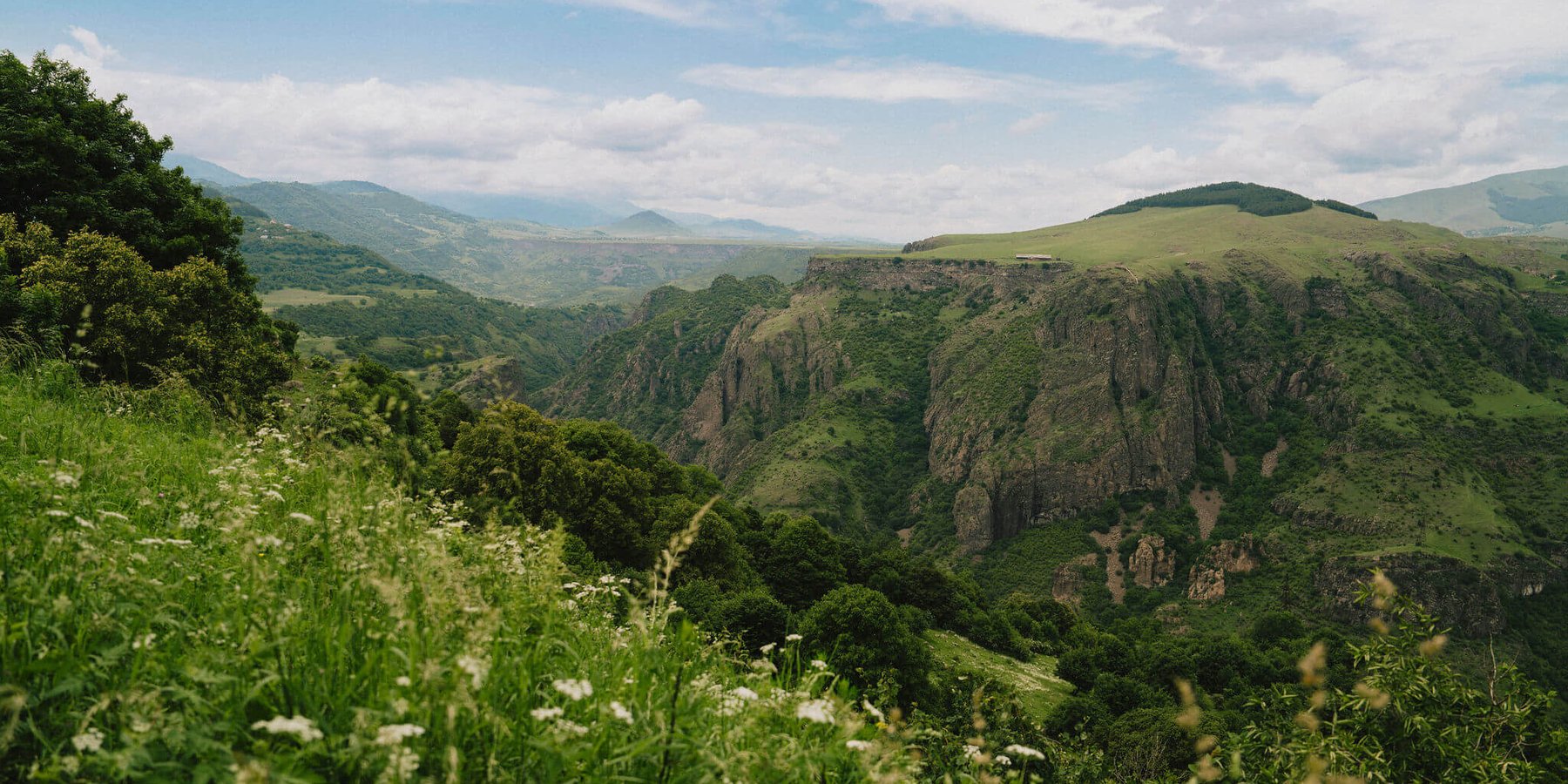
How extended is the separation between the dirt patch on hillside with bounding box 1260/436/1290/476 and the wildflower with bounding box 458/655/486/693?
16983 centimetres

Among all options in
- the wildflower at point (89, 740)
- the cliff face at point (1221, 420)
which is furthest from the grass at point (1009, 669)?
the cliff face at point (1221, 420)

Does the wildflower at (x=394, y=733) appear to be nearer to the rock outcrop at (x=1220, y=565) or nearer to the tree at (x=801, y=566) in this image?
the tree at (x=801, y=566)

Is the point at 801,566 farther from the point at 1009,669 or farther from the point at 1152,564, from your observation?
the point at 1152,564

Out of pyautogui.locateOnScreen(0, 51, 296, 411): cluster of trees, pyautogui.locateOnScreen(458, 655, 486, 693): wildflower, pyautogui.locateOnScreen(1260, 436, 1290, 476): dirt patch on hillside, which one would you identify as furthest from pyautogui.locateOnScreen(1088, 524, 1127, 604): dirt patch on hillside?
pyautogui.locateOnScreen(458, 655, 486, 693): wildflower

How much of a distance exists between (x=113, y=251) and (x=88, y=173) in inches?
348

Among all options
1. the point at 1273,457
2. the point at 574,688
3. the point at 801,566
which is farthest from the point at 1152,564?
the point at 574,688

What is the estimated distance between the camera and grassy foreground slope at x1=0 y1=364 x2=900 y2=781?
3104 mm

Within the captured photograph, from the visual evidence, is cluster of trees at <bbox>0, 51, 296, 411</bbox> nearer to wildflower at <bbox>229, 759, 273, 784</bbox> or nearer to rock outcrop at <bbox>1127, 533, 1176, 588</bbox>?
wildflower at <bbox>229, 759, 273, 784</bbox>

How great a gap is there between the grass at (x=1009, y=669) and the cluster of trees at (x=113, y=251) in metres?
30.3

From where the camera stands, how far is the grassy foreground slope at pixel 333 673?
310 centimetres

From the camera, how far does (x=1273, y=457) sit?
146 m

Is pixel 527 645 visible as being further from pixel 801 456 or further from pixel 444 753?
pixel 801 456

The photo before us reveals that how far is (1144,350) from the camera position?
151000 millimetres

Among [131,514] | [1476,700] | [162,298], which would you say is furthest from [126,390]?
[1476,700]
